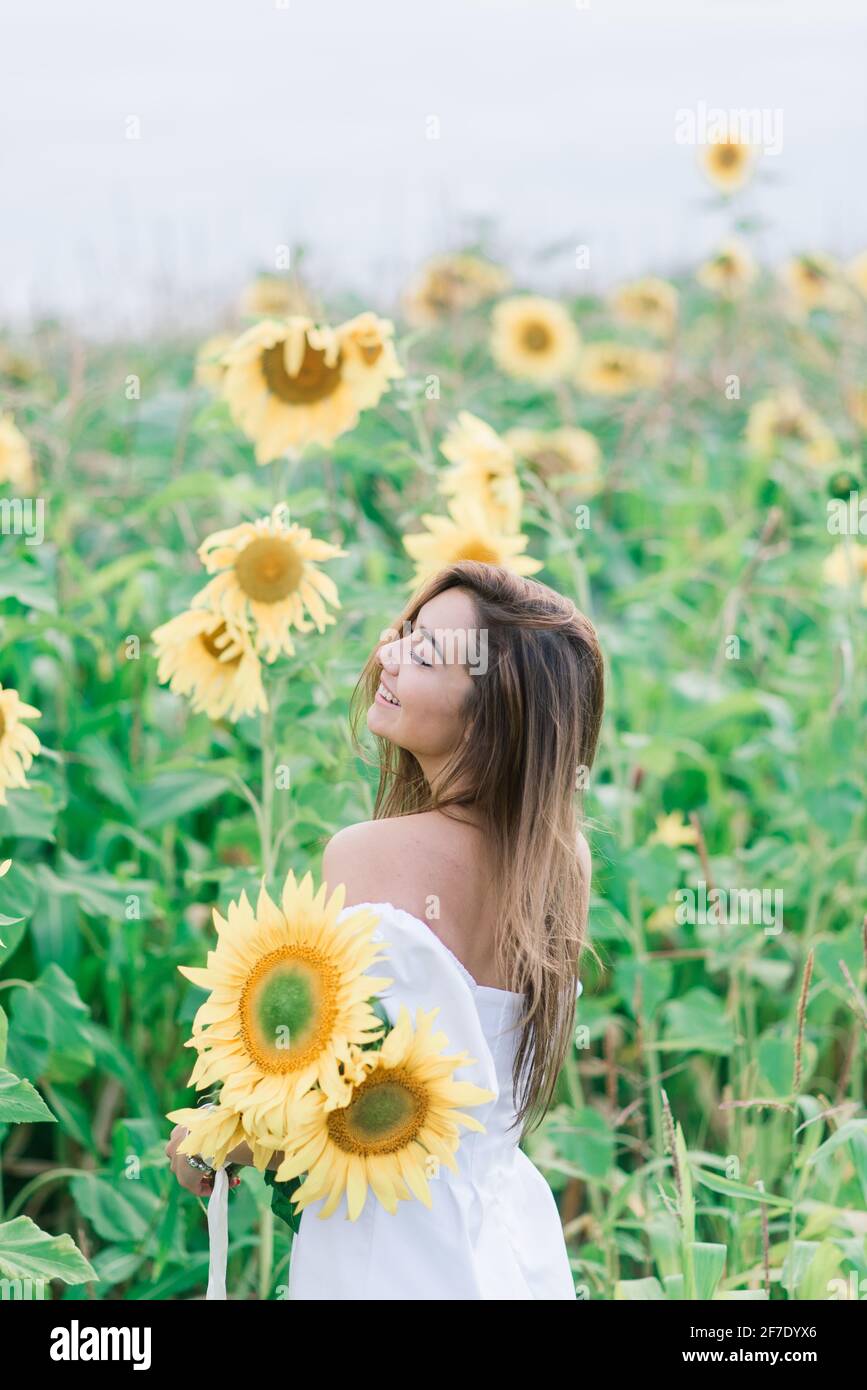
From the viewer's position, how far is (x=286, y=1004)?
112cm

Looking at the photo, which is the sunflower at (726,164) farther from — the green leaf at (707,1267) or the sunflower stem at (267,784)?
the green leaf at (707,1267)

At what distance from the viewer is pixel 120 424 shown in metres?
2.96

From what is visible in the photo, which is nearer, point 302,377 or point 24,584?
point 24,584

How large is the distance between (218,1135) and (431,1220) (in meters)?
0.20

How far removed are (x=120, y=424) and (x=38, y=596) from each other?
59.9 inches

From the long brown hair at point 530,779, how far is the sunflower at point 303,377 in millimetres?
422

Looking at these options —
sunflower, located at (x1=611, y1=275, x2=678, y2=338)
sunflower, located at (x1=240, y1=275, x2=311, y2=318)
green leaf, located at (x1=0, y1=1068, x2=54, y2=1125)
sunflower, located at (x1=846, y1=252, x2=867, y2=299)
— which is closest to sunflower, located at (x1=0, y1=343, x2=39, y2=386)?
sunflower, located at (x1=240, y1=275, x2=311, y2=318)

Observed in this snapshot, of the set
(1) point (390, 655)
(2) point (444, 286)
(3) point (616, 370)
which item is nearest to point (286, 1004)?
(1) point (390, 655)

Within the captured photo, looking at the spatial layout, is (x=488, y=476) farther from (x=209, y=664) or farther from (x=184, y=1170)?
(x=184, y=1170)

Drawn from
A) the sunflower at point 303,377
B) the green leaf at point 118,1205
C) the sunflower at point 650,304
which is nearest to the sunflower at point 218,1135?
the green leaf at point 118,1205

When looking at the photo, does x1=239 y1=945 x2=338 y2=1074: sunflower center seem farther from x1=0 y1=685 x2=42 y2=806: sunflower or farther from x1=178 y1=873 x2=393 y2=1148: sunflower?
x1=0 y1=685 x2=42 y2=806: sunflower

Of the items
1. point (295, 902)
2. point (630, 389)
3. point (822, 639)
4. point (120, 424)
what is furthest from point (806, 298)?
point (295, 902)

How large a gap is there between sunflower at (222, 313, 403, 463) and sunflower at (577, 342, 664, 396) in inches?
76.4

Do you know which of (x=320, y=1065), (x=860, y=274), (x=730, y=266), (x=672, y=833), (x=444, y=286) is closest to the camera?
(x=320, y=1065)
